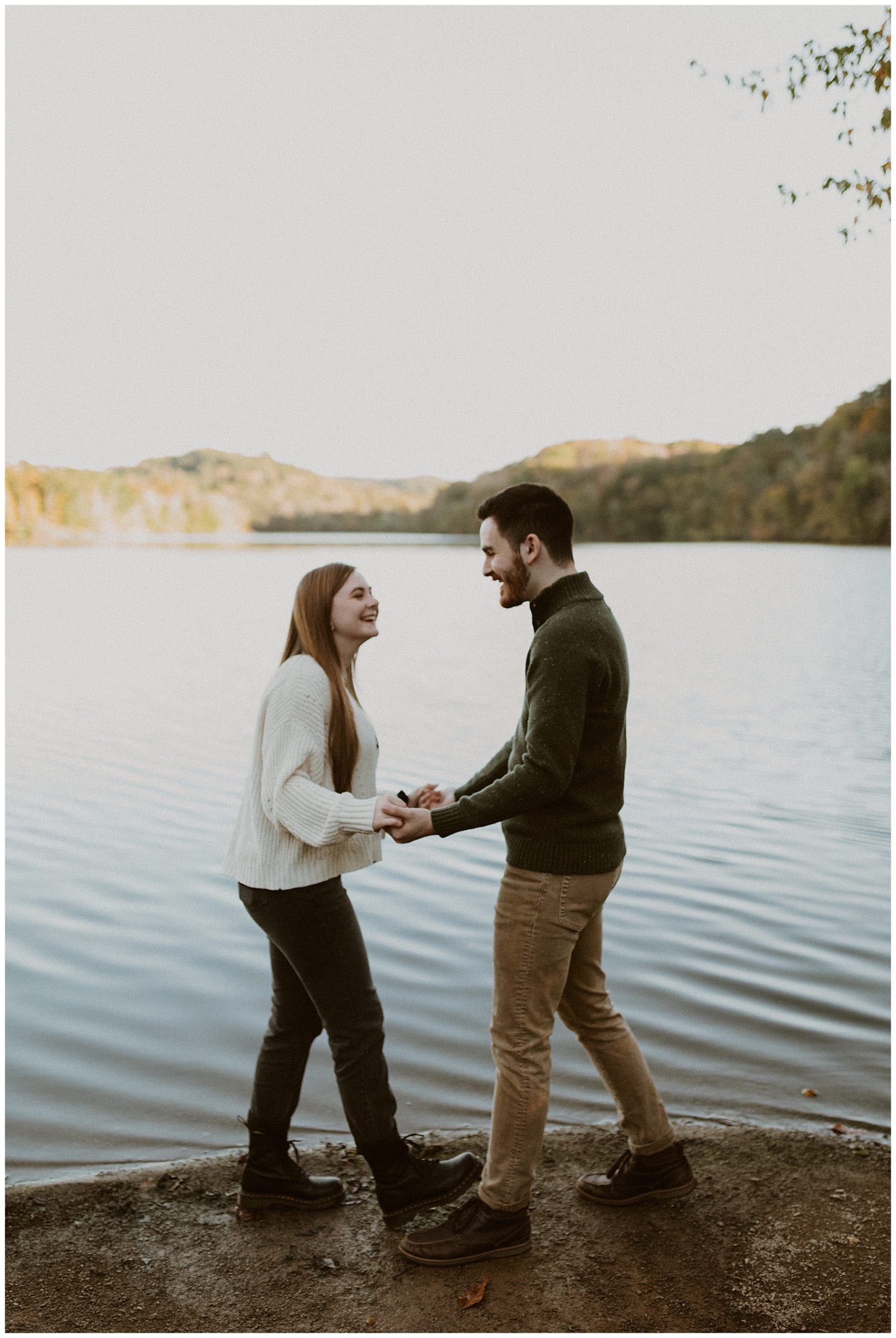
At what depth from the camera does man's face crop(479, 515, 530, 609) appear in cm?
333

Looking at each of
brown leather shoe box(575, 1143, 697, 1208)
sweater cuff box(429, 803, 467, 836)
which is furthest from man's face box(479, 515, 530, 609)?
brown leather shoe box(575, 1143, 697, 1208)

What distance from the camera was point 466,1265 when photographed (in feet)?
10.9

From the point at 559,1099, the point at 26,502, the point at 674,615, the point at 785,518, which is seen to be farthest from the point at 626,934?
the point at 26,502

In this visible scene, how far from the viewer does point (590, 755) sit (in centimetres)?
330

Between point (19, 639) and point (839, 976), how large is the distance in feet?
80.0

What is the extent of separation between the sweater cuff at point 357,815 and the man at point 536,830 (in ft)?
0.35

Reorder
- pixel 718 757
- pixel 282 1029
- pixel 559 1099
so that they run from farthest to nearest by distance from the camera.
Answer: pixel 718 757, pixel 559 1099, pixel 282 1029

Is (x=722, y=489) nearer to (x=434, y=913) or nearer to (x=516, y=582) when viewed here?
(x=434, y=913)

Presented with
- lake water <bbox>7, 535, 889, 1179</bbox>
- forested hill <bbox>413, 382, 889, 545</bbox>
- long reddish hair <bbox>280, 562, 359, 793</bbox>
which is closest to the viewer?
long reddish hair <bbox>280, 562, 359, 793</bbox>

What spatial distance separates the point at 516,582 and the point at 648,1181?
6.24 ft

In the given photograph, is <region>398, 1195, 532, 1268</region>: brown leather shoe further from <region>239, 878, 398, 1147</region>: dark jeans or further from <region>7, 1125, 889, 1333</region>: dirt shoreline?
<region>239, 878, 398, 1147</region>: dark jeans

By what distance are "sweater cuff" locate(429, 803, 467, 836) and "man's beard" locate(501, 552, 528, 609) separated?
22.8 inches

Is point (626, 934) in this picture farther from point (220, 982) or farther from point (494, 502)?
point (494, 502)

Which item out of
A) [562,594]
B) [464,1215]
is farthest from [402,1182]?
[562,594]
